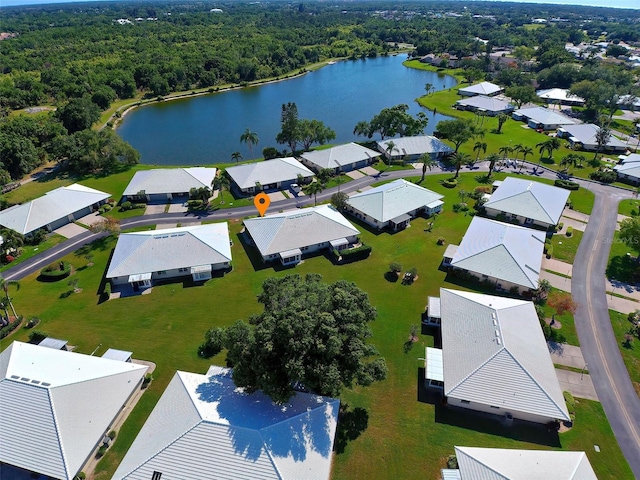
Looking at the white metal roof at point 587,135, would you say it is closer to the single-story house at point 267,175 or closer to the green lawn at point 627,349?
the green lawn at point 627,349

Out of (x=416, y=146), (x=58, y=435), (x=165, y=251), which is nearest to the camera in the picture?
(x=58, y=435)

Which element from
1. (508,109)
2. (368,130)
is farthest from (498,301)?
(508,109)

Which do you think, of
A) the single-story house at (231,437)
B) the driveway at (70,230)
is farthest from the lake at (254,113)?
the single-story house at (231,437)

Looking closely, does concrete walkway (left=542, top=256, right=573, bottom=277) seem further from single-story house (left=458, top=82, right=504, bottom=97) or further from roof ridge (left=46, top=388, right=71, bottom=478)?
single-story house (left=458, top=82, right=504, bottom=97)

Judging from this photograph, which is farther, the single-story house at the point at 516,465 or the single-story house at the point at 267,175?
the single-story house at the point at 267,175

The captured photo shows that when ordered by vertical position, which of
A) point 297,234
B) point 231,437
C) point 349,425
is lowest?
point 349,425

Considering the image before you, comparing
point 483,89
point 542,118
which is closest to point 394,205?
point 542,118

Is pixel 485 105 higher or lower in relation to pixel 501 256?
lower

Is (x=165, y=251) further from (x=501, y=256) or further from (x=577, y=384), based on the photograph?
(x=577, y=384)
